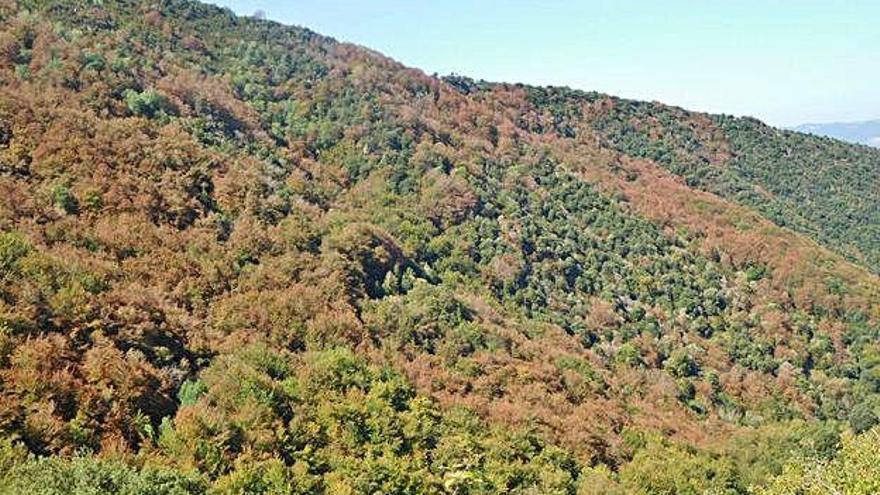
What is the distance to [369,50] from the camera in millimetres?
82938

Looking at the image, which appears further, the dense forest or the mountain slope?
the mountain slope

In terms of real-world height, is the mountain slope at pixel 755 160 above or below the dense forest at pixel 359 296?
above

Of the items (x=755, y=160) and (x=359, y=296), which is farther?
(x=755, y=160)

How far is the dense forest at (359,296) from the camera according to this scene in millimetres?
19141

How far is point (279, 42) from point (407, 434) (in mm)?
64128

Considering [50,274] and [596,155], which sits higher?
[596,155]

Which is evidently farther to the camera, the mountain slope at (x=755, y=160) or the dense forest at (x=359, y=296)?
the mountain slope at (x=755, y=160)

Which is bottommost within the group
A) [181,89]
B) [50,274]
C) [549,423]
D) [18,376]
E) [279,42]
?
[549,423]

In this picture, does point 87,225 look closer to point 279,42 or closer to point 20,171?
point 20,171

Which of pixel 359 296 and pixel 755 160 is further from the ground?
pixel 755 160

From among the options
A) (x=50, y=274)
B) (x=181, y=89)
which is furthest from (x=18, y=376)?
(x=181, y=89)

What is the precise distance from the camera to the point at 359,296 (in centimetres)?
3419

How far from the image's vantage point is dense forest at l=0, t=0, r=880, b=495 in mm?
19141

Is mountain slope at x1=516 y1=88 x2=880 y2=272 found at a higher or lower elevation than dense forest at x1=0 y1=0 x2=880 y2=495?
higher
